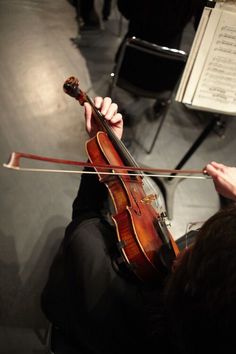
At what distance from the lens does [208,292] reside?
0.56m

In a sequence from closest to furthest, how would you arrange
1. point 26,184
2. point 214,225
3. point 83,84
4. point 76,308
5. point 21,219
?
point 214,225 < point 76,308 < point 21,219 < point 26,184 < point 83,84

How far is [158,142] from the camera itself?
97.0 inches

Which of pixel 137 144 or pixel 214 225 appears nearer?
pixel 214 225

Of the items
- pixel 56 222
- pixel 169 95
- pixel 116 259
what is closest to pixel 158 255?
pixel 116 259

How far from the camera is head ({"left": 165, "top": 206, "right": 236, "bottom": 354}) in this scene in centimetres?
54

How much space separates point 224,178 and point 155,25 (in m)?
1.28

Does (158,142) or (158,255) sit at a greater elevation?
(158,255)

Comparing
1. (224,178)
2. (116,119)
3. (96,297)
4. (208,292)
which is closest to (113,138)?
(116,119)

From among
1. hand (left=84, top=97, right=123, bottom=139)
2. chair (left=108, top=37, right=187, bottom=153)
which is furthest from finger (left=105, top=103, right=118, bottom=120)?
chair (left=108, top=37, right=187, bottom=153)

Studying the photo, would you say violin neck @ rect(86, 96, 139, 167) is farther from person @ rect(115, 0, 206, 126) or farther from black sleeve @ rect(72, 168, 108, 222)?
person @ rect(115, 0, 206, 126)

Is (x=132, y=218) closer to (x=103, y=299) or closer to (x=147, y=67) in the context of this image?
(x=103, y=299)

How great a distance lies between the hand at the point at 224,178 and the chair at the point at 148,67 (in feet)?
2.67

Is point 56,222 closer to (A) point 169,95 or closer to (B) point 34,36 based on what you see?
(A) point 169,95

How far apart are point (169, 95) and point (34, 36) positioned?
5.04ft
